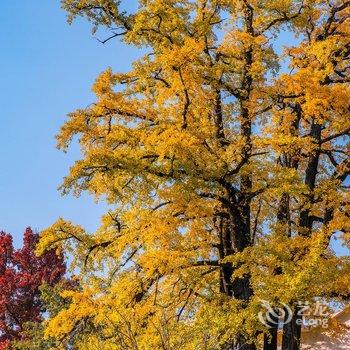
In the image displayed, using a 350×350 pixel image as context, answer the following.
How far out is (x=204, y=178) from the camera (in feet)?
A: 46.7

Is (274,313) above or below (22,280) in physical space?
below

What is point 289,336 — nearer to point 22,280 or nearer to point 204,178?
point 204,178

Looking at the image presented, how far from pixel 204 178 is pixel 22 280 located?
2360cm

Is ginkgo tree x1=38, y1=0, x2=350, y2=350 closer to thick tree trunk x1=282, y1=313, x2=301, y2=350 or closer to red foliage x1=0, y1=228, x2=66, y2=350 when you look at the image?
thick tree trunk x1=282, y1=313, x2=301, y2=350

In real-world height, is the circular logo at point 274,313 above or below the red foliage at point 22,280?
below

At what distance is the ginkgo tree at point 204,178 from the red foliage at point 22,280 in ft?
53.4

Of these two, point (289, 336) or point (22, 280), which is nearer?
point (289, 336)

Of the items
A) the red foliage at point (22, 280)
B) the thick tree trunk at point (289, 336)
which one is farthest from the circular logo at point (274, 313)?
the red foliage at point (22, 280)

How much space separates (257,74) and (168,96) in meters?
2.39

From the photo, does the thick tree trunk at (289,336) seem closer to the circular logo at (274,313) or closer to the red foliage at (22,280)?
the circular logo at (274,313)

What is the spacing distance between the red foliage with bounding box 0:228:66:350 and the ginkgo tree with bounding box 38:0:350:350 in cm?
1628

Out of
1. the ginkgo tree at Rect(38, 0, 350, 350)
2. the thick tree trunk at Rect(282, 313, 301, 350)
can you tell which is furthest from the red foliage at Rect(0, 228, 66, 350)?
the thick tree trunk at Rect(282, 313, 301, 350)

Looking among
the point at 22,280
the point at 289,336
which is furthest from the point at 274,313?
the point at 22,280

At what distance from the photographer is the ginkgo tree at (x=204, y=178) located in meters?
13.9
